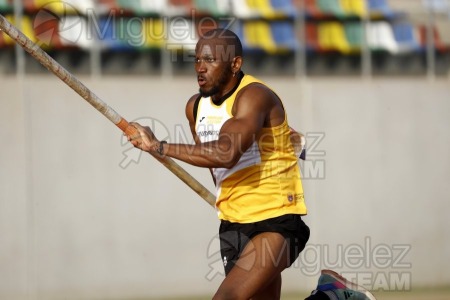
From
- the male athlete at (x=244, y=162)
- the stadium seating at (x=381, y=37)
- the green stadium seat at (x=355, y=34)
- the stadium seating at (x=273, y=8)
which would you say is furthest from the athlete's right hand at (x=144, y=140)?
the stadium seating at (x=381, y=37)

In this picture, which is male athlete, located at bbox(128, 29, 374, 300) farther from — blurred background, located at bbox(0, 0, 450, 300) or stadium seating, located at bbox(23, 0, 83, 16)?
blurred background, located at bbox(0, 0, 450, 300)

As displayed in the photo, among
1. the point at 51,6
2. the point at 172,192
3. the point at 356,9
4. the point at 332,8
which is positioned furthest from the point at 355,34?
the point at 51,6

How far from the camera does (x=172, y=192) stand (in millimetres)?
10430

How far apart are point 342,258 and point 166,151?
18.6 ft

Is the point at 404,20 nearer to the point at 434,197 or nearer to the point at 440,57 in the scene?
the point at 440,57

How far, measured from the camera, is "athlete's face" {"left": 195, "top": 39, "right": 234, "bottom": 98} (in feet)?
18.7

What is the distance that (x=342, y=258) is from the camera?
35.8ft

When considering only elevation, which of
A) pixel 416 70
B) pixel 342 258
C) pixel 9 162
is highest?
pixel 416 70

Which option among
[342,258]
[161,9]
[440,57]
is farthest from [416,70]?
[161,9]

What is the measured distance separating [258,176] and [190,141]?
426 cm

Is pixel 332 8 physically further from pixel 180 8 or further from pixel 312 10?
pixel 180 8

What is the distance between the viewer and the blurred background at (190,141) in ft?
32.0

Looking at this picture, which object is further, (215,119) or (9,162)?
(9,162)

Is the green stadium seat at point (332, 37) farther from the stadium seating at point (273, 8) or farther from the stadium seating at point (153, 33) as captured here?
the stadium seating at point (153, 33)
